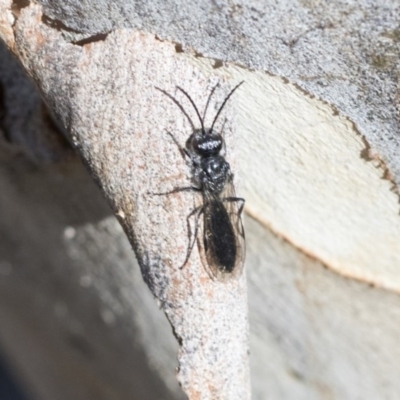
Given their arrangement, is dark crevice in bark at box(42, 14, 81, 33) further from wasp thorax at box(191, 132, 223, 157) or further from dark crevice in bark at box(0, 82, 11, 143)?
dark crevice in bark at box(0, 82, 11, 143)

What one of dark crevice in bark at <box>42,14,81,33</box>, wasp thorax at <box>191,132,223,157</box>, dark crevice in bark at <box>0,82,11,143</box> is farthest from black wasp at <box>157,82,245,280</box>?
dark crevice in bark at <box>0,82,11,143</box>

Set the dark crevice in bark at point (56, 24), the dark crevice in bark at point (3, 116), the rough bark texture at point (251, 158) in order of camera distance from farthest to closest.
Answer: the dark crevice in bark at point (3, 116), the dark crevice in bark at point (56, 24), the rough bark texture at point (251, 158)

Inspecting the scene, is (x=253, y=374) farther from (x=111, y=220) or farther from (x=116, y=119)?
(x=116, y=119)

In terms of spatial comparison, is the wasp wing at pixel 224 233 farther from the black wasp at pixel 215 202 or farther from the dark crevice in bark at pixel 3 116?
the dark crevice in bark at pixel 3 116

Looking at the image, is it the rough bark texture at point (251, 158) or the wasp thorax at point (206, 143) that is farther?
the wasp thorax at point (206, 143)

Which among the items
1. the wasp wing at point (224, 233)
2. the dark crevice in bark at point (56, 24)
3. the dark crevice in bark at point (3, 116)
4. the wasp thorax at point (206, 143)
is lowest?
the dark crevice in bark at point (3, 116)

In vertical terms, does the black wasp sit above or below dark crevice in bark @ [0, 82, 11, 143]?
above

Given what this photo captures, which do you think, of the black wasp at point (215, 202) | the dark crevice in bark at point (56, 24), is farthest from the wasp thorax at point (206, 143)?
the dark crevice in bark at point (56, 24)

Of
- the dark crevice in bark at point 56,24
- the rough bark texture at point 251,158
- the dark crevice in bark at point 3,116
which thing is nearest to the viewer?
the rough bark texture at point 251,158
